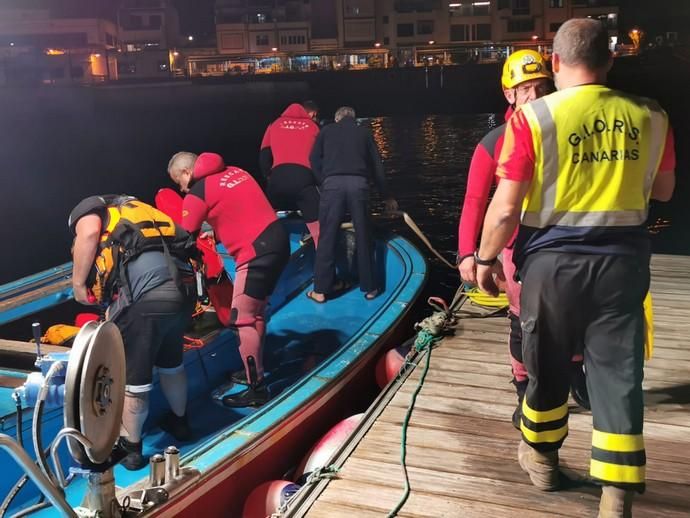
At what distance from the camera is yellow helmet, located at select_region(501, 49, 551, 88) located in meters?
3.08

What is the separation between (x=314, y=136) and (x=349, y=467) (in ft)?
14.8

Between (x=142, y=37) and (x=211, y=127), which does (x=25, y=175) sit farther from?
(x=142, y=37)

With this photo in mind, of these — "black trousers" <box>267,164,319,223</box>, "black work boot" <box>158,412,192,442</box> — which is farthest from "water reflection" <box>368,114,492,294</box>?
"black work boot" <box>158,412,192,442</box>

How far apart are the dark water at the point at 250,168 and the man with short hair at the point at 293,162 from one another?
5189 millimetres

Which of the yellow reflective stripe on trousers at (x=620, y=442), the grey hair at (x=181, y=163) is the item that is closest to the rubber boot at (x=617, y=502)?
the yellow reflective stripe on trousers at (x=620, y=442)

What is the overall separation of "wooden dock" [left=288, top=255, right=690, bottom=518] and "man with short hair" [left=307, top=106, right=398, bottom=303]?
7.32ft

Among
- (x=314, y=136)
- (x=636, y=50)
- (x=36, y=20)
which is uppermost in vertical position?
(x=36, y=20)

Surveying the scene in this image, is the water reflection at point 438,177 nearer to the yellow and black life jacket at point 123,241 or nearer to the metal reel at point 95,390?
the yellow and black life jacket at point 123,241

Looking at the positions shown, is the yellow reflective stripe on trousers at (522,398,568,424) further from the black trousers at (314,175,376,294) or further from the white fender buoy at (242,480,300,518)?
the black trousers at (314,175,376,294)

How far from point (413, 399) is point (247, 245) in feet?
5.56

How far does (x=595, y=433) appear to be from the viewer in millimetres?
2264

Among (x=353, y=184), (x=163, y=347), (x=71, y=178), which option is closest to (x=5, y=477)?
(x=163, y=347)

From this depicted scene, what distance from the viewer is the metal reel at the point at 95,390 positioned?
2.18 metres

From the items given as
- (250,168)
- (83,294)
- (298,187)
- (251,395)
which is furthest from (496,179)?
(250,168)
